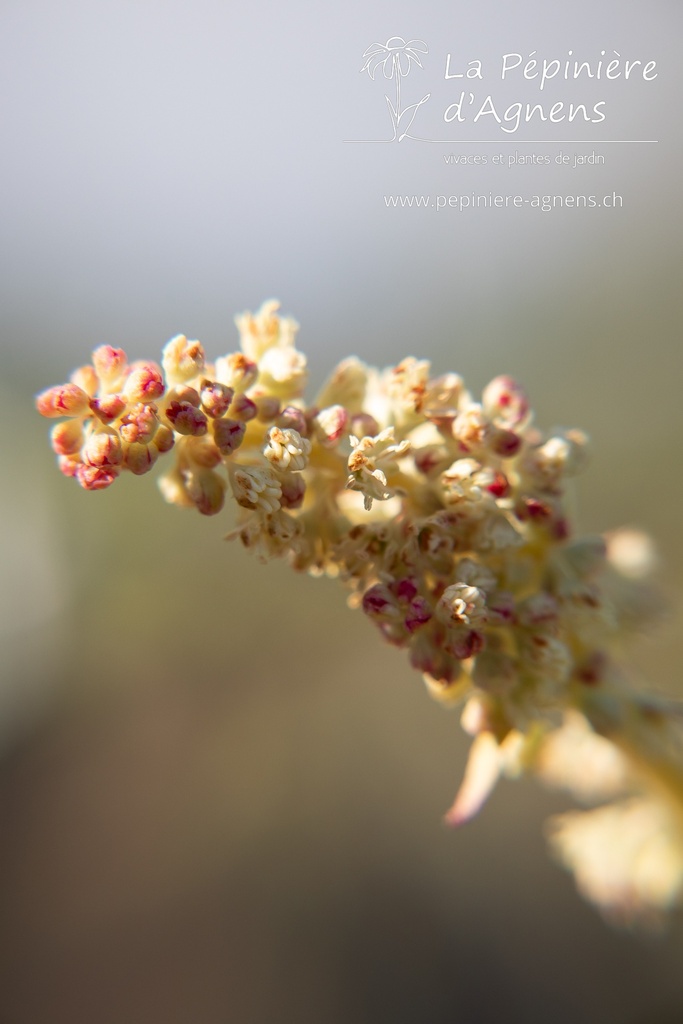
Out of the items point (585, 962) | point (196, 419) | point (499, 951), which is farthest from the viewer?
point (499, 951)

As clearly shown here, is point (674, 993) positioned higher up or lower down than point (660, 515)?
lower down

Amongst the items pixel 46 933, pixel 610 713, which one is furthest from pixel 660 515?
pixel 46 933

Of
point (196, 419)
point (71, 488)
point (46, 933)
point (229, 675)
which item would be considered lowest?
point (46, 933)

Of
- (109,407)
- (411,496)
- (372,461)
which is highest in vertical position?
(109,407)

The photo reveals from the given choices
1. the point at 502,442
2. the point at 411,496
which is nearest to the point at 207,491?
the point at 411,496

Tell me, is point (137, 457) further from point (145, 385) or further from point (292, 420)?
point (292, 420)

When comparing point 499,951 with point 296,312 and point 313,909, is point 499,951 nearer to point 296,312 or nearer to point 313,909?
point 313,909

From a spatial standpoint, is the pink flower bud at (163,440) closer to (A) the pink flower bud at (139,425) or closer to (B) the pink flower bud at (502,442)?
(A) the pink flower bud at (139,425)

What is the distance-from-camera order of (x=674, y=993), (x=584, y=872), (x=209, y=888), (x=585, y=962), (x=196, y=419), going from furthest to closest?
1. (x=209, y=888)
2. (x=585, y=962)
3. (x=674, y=993)
4. (x=584, y=872)
5. (x=196, y=419)
